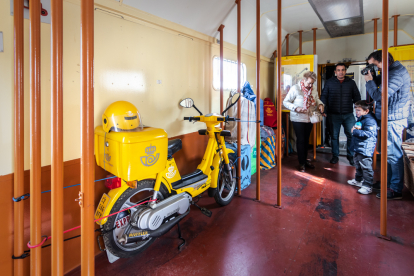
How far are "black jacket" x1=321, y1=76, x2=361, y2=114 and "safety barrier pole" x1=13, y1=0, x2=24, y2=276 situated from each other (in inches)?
191

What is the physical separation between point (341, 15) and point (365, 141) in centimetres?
228

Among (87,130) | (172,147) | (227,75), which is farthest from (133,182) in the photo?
(227,75)

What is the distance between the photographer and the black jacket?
4508mm

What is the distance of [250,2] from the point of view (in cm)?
345

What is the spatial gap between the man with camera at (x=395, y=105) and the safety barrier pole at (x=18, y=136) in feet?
11.0

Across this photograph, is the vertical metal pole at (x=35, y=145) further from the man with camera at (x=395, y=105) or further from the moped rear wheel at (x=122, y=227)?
the man with camera at (x=395, y=105)

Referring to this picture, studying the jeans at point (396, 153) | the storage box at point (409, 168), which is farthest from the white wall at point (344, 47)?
the jeans at point (396, 153)

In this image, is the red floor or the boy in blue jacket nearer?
the red floor

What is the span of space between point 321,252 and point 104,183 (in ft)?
6.50

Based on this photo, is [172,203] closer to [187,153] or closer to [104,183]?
[104,183]

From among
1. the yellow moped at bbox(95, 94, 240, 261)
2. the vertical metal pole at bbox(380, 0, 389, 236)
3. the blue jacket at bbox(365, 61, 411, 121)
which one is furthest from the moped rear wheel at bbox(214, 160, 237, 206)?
the blue jacket at bbox(365, 61, 411, 121)

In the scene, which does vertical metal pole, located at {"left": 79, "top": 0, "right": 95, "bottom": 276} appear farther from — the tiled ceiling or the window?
the window

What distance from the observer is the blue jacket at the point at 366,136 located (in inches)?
122

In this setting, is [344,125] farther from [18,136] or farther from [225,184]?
[18,136]
